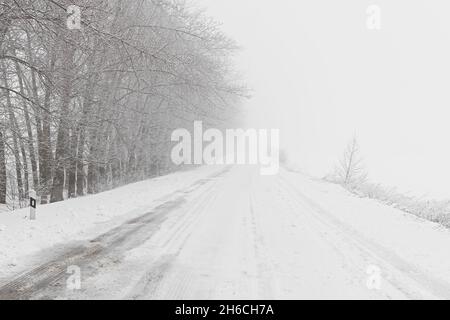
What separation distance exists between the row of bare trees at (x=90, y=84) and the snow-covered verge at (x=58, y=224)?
2222mm

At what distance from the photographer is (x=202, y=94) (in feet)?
66.6

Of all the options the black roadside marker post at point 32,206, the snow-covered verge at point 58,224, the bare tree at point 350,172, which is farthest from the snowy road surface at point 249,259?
the bare tree at point 350,172

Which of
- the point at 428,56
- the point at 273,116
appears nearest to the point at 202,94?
the point at 273,116

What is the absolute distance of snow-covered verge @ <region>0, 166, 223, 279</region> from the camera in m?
7.06

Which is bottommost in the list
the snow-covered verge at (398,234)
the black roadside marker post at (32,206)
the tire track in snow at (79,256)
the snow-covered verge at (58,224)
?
the snow-covered verge at (398,234)

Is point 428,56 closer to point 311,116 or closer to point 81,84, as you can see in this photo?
point 311,116

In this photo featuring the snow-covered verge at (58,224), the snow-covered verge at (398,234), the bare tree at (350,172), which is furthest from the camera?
the bare tree at (350,172)

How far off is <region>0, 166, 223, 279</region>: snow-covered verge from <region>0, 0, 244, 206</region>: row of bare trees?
222 centimetres

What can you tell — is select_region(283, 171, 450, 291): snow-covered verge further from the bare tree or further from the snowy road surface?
the bare tree

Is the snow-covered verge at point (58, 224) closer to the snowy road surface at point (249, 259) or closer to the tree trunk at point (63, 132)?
the snowy road surface at point (249, 259)

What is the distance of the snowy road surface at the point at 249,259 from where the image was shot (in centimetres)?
539
